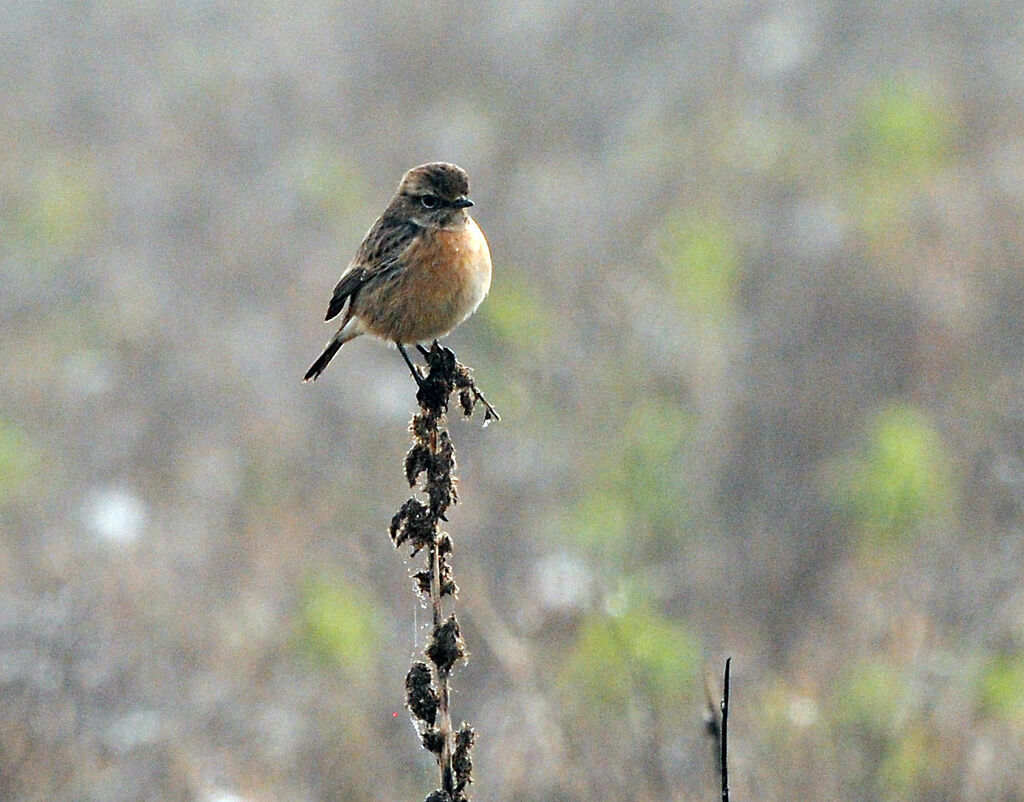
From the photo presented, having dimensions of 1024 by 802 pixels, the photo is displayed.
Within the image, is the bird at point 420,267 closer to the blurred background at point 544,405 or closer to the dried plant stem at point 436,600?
the blurred background at point 544,405

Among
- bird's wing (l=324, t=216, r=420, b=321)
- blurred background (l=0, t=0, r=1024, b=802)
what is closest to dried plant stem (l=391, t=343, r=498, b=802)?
blurred background (l=0, t=0, r=1024, b=802)

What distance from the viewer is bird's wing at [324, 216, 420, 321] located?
496 cm

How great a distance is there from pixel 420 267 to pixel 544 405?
413 cm

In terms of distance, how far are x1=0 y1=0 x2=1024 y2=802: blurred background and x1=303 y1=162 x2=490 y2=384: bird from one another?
0.89 metres

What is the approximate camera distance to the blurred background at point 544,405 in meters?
5.61

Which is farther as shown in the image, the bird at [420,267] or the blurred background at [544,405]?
the blurred background at [544,405]

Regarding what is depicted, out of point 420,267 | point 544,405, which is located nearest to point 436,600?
point 420,267

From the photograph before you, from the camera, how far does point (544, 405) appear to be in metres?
8.88

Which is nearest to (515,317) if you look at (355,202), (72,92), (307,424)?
(307,424)

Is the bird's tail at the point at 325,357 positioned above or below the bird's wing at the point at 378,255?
below

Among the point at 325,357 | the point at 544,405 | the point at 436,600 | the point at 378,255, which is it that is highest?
the point at 544,405

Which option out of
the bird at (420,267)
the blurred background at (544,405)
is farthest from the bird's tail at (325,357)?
the blurred background at (544,405)

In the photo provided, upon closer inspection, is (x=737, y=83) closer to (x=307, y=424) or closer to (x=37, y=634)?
(x=307, y=424)

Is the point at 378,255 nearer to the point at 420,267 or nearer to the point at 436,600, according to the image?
the point at 420,267
